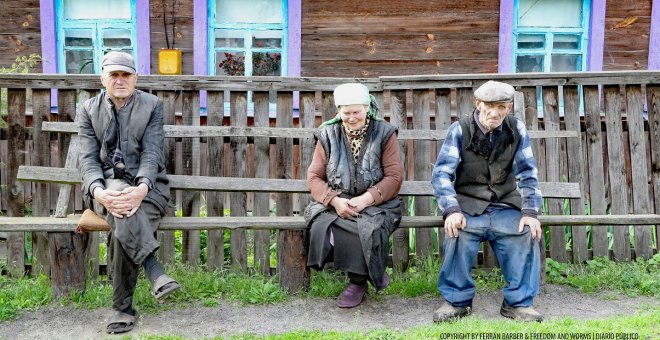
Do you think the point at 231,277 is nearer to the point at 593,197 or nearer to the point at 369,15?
the point at 593,197

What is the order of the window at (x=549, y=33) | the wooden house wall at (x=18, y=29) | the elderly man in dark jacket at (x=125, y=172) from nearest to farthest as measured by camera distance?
1. the elderly man in dark jacket at (x=125, y=172)
2. the wooden house wall at (x=18, y=29)
3. the window at (x=549, y=33)

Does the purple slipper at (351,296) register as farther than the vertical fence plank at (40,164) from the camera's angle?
No

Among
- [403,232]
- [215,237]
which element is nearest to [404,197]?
[403,232]

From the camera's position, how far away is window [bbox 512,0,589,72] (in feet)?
23.9

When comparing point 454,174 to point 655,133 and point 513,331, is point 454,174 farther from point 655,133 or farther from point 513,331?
point 655,133

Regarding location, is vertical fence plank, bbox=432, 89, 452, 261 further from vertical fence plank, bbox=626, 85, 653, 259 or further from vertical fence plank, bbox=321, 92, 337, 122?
vertical fence plank, bbox=626, 85, 653, 259

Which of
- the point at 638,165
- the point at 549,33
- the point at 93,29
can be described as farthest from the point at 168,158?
the point at 549,33

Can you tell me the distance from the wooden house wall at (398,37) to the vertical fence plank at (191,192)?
7.78 feet

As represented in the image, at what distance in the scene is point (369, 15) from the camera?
280 inches

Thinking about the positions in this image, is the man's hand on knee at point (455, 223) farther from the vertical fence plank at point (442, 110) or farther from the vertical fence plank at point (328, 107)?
the vertical fence plank at point (328, 107)

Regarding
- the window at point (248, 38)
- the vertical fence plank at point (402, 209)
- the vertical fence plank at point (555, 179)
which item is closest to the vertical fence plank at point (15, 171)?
the window at point (248, 38)

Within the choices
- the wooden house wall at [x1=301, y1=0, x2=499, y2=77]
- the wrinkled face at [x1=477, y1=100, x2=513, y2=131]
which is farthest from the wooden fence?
the wooden house wall at [x1=301, y1=0, x2=499, y2=77]

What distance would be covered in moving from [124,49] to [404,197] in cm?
380

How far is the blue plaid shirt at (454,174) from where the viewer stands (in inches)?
163
